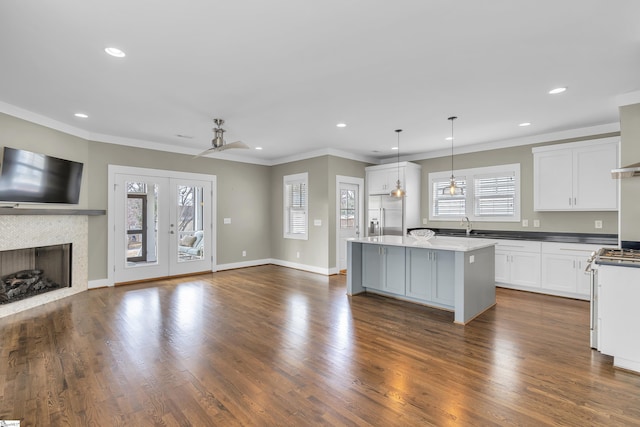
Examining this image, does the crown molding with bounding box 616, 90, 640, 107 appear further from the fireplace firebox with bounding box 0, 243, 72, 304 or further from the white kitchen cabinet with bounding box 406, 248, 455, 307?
the fireplace firebox with bounding box 0, 243, 72, 304

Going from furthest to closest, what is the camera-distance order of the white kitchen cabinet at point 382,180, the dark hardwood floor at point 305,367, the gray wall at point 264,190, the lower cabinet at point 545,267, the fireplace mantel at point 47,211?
the white kitchen cabinet at point 382,180 < the lower cabinet at point 545,267 < the gray wall at point 264,190 < the fireplace mantel at point 47,211 < the dark hardwood floor at point 305,367

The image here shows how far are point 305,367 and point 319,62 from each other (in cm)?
271

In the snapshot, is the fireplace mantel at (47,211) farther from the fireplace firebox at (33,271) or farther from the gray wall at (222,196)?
the fireplace firebox at (33,271)

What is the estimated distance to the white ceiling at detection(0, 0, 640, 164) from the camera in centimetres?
218

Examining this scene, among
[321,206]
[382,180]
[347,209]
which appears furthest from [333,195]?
[382,180]

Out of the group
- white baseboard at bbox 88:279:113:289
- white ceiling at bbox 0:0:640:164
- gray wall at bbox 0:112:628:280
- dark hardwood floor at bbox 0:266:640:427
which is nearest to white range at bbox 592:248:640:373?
dark hardwood floor at bbox 0:266:640:427

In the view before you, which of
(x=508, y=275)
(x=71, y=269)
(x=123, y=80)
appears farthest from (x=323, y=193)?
(x=71, y=269)

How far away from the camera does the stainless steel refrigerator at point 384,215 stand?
269 inches

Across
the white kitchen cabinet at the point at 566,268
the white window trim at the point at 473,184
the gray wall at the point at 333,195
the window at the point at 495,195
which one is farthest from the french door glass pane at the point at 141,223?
the white kitchen cabinet at the point at 566,268

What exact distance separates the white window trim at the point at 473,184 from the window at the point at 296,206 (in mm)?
2788

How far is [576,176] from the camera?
16.1 ft

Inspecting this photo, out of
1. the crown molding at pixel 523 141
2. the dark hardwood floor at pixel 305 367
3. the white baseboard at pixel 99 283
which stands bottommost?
the dark hardwood floor at pixel 305 367

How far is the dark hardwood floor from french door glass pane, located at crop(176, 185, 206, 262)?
2031mm

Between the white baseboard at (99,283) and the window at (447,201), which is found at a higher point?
the window at (447,201)
